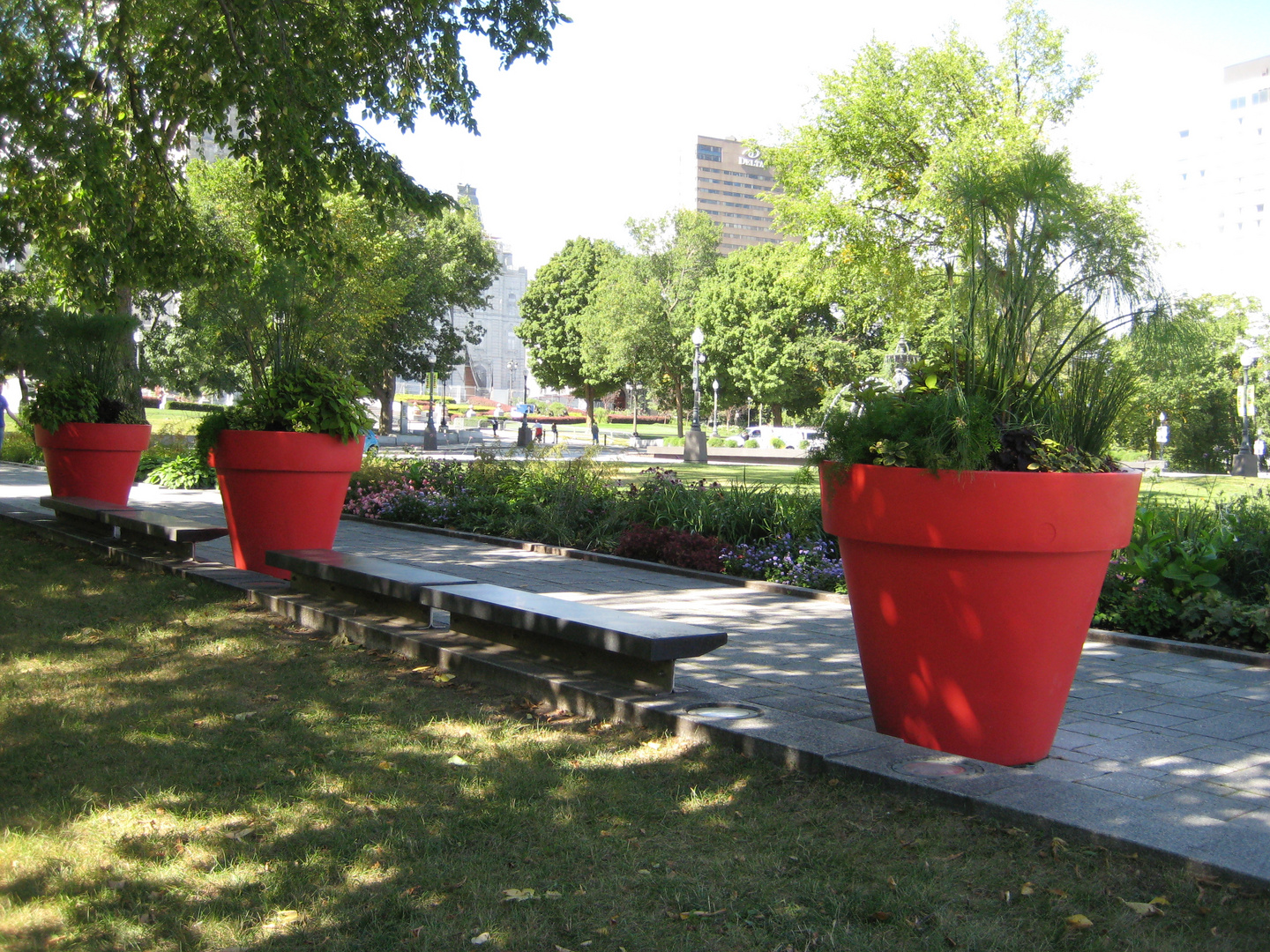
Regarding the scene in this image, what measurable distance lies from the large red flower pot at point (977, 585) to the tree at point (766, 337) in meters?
48.8

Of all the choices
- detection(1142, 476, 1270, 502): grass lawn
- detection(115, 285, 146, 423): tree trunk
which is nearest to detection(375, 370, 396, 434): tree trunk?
detection(1142, 476, 1270, 502): grass lawn

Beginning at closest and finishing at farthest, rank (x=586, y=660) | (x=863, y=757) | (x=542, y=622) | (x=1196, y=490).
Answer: (x=863, y=757)
(x=542, y=622)
(x=586, y=660)
(x=1196, y=490)

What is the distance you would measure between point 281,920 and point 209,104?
10710 mm

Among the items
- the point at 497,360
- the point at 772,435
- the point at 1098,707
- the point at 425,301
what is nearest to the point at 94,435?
the point at 1098,707

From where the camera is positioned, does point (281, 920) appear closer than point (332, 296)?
Yes

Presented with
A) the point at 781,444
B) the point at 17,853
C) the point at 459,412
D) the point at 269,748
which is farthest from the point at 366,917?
the point at 459,412

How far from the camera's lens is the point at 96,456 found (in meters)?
10.7

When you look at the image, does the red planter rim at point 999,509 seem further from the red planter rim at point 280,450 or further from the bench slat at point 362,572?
the red planter rim at point 280,450

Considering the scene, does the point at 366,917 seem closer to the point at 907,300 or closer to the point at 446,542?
the point at 446,542

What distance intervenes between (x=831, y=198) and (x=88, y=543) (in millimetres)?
25511

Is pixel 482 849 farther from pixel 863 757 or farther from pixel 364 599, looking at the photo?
pixel 364 599

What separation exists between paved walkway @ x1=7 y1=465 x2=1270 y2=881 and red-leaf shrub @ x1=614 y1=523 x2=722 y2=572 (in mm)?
298

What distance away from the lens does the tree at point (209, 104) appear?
30.9 feet

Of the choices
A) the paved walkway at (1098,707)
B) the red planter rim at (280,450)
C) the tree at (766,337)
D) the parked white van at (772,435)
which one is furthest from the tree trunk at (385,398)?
the red planter rim at (280,450)
